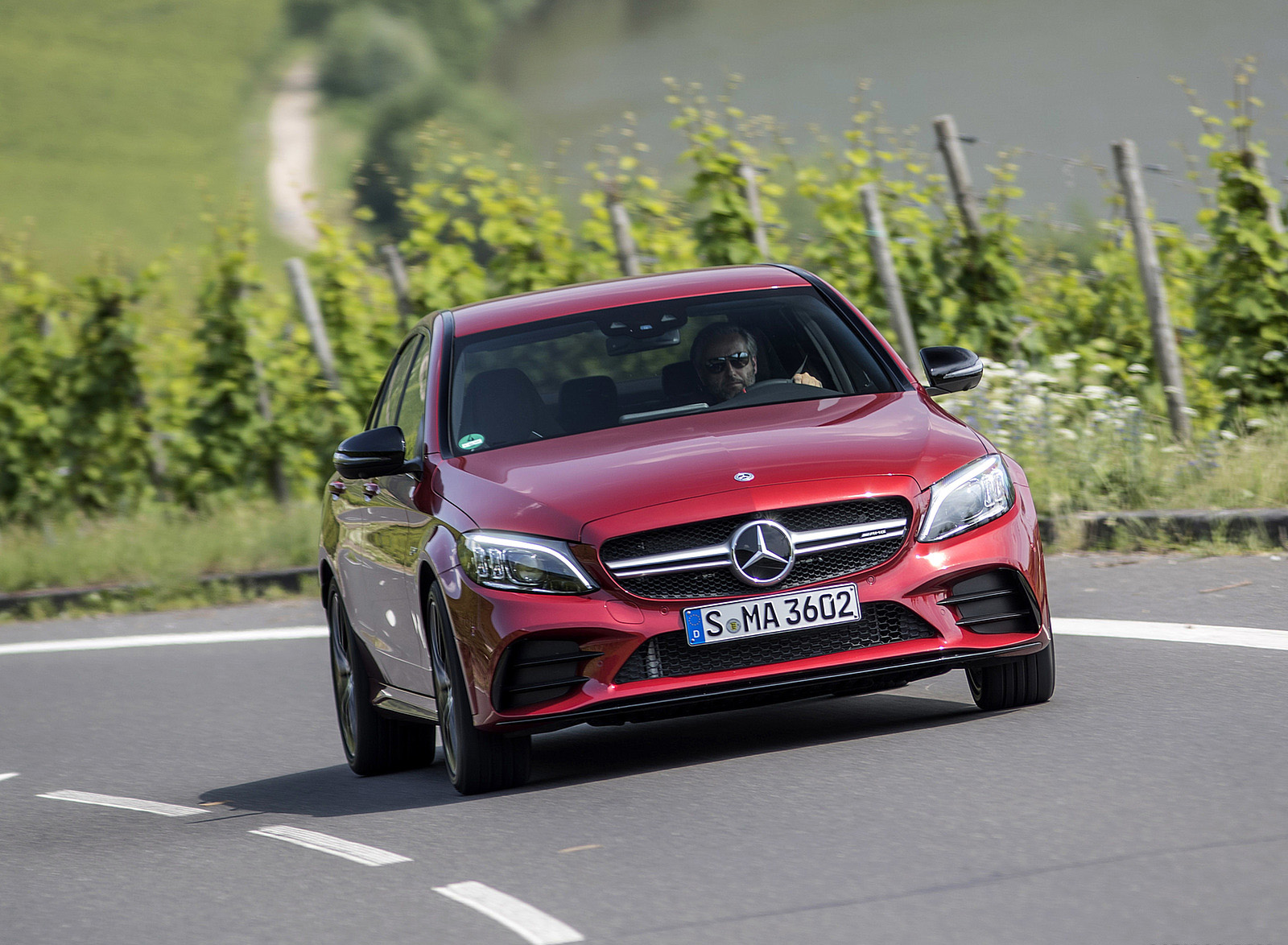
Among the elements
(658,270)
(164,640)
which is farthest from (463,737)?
(658,270)

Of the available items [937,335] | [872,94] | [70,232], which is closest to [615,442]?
[937,335]

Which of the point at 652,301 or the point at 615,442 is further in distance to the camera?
the point at 652,301

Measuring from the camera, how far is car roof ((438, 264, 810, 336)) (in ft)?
26.3

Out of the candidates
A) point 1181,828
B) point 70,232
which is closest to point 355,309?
point 1181,828

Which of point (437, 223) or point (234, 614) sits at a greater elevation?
point (437, 223)

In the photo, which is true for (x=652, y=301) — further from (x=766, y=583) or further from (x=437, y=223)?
(x=437, y=223)

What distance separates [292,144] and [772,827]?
82308mm

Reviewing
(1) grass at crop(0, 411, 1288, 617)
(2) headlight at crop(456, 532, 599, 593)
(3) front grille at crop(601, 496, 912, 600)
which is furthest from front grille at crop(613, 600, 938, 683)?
(1) grass at crop(0, 411, 1288, 617)

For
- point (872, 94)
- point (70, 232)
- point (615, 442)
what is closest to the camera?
point (615, 442)

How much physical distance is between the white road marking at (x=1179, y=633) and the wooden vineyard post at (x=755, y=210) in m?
8.01

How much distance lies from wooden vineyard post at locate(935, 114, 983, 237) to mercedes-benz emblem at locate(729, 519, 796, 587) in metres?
10.4

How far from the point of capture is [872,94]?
5119cm

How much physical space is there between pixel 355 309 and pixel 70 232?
58.8m

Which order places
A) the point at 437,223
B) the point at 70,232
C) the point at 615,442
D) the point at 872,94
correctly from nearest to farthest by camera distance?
1. the point at 615,442
2. the point at 437,223
3. the point at 872,94
4. the point at 70,232
